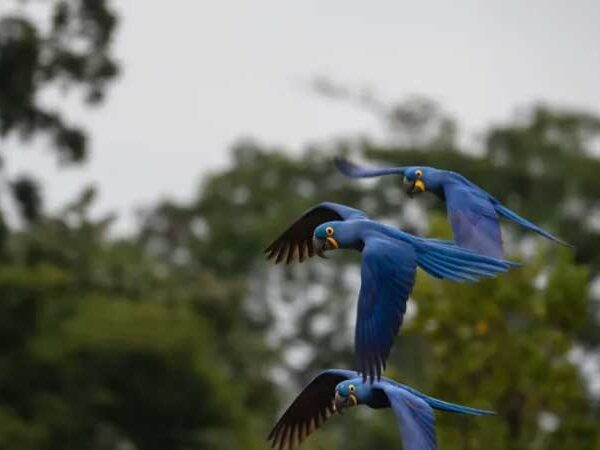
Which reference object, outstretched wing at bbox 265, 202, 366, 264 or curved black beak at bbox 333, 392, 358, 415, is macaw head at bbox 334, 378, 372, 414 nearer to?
curved black beak at bbox 333, 392, 358, 415

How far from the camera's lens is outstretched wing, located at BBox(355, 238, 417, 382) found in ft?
33.4

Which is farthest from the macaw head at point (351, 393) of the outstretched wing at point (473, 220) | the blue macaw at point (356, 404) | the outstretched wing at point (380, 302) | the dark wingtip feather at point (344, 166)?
the dark wingtip feather at point (344, 166)

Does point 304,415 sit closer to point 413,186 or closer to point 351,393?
point 351,393

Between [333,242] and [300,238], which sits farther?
[300,238]

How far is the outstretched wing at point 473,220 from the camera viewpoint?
1055 cm

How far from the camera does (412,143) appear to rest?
5544 cm

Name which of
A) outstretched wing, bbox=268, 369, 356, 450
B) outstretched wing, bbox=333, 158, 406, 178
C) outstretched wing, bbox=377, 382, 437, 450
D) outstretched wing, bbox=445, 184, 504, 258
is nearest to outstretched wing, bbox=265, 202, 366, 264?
outstretched wing, bbox=333, 158, 406, 178

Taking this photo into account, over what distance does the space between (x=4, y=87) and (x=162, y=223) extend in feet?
76.7

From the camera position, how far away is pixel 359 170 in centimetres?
1169

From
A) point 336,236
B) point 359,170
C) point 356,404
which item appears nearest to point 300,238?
point 359,170

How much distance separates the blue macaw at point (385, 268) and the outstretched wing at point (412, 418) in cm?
21

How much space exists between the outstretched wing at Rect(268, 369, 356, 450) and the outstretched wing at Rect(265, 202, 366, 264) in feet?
1.87

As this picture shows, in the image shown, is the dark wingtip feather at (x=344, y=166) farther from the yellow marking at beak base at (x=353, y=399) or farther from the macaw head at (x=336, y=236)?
the yellow marking at beak base at (x=353, y=399)

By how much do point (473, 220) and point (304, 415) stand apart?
137 cm
